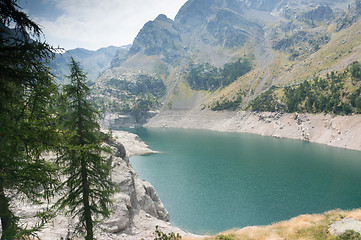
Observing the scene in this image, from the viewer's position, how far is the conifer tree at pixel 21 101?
7316 mm

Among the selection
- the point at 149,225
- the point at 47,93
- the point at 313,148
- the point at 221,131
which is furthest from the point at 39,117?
the point at 221,131

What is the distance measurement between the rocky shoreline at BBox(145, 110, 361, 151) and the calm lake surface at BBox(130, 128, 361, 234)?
12045 mm

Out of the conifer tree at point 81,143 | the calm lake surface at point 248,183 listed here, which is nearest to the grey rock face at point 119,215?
the conifer tree at point 81,143

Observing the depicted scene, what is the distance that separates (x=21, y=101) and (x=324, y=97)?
141m

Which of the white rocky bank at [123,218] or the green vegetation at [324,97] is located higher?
the green vegetation at [324,97]

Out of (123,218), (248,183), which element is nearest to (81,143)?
(123,218)

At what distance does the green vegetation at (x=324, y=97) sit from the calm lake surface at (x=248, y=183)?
99.4 ft

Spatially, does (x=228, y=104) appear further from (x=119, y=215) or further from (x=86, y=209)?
(x=86, y=209)

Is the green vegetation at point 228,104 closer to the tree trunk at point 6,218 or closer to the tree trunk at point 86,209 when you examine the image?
the tree trunk at point 86,209

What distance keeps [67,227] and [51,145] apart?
1537 centimetres

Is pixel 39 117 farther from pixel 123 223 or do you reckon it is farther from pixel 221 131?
pixel 221 131

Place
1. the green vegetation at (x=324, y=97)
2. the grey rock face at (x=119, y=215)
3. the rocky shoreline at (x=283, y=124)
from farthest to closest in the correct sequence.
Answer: the green vegetation at (x=324, y=97) → the rocky shoreline at (x=283, y=124) → the grey rock face at (x=119, y=215)

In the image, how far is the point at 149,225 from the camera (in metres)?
26.4

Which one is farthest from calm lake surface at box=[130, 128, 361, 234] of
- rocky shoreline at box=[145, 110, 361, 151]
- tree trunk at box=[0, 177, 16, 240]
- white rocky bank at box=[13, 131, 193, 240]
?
tree trunk at box=[0, 177, 16, 240]
